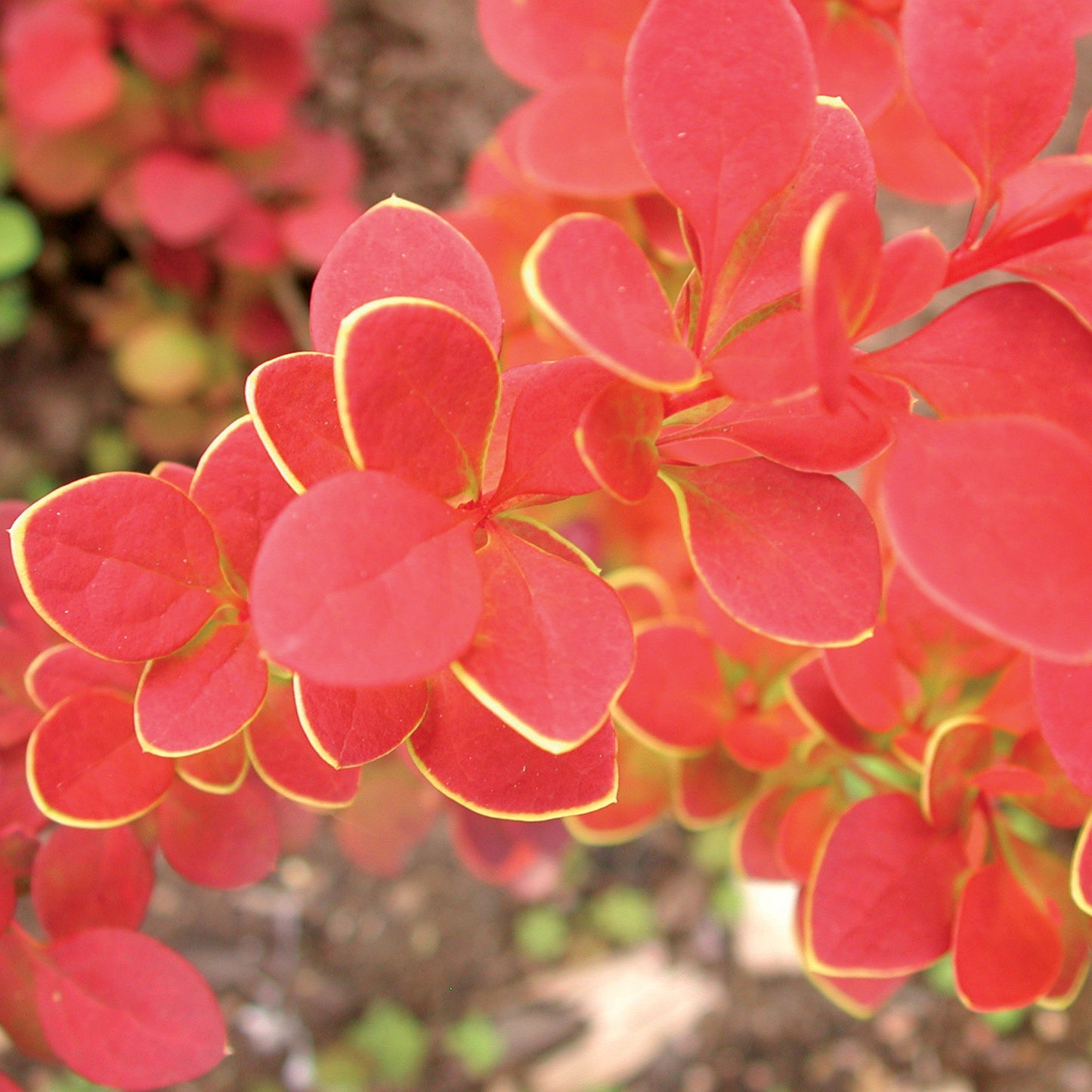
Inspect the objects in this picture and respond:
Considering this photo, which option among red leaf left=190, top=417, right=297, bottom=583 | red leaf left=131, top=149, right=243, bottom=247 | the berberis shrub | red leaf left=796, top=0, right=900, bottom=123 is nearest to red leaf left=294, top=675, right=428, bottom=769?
the berberis shrub

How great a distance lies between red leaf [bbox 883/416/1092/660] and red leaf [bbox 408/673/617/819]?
166 millimetres

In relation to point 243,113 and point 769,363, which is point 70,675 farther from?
point 243,113

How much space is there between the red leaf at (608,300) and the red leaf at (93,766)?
1.12 feet

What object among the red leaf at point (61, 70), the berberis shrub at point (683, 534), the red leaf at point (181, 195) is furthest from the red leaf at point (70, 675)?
the red leaf at point (61, 70)

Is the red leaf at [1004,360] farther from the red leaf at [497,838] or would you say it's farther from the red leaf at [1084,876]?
the red leaf at [497,838]

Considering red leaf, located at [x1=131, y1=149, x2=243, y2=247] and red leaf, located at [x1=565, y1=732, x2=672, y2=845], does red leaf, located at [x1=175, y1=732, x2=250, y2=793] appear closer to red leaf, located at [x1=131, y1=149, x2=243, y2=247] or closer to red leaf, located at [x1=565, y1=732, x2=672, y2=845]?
red leaf, located at [x1=565, y1=732, x2=672, y2=845]

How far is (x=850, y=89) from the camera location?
62 cm

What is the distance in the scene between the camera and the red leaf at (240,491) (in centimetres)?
48

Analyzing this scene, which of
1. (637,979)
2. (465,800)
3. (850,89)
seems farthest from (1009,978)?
(637,979)

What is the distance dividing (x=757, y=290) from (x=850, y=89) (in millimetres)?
284

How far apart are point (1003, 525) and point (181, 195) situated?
1376 millimetres

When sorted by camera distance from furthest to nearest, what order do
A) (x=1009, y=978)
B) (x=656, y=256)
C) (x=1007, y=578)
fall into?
(x=656, y=256) → (x=1009, y=978) → (x=1007, y=578)

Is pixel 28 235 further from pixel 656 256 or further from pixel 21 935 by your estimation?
pixel 21 935

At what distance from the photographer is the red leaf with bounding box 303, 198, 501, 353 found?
0.42 meters
